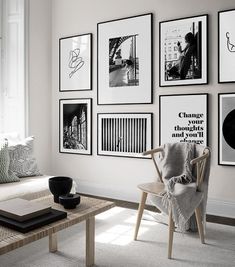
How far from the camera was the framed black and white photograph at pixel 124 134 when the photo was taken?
12.2 feet

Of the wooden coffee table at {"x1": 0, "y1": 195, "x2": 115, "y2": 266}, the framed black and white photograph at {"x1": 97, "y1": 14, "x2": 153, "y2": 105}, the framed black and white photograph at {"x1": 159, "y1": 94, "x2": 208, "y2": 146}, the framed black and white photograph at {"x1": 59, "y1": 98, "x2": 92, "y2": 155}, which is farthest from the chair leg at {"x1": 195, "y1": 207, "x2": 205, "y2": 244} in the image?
the framed black and white photograph at {"x1": 59, "y1": 98, "x2": 92, "y2": 155}

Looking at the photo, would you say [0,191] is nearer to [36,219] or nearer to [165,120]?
[36,219]

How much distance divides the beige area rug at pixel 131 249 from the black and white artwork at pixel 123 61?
1.65 m

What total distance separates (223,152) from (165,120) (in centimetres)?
70

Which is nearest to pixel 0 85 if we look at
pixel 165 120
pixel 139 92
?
pixel 139 92

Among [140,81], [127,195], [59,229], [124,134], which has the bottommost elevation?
[127,195]

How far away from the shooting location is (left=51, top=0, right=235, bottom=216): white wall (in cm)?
329

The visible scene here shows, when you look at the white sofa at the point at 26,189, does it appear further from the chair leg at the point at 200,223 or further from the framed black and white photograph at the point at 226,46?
the framed black and white photograph at the point at 226,46

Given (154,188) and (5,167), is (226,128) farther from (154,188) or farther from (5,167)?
(5,167)

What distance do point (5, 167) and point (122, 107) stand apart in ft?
4.94

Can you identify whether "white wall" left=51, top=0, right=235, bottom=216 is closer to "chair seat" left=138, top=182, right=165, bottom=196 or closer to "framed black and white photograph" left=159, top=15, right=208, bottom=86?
"framed black and white photograph" left=159, top=15, right=208, bottom=86

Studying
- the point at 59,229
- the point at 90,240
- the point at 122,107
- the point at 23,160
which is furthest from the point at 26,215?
the point at 122,107

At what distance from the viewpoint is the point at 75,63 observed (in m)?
4.24

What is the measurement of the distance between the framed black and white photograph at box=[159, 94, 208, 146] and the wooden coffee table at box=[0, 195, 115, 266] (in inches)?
59.4
